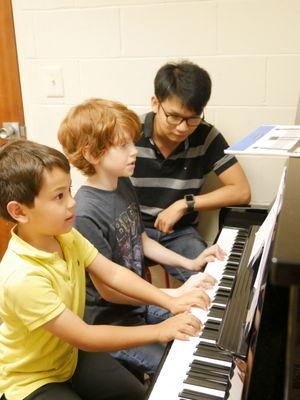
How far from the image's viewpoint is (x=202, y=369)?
33.0 inches

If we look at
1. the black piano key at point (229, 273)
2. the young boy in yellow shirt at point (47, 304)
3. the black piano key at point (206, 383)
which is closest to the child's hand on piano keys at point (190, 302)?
the young boy in yellow shirt at point (47, 304)

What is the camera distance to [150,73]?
1.84m

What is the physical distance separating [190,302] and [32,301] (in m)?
0.37

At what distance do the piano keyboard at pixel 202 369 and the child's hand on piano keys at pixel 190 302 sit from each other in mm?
17

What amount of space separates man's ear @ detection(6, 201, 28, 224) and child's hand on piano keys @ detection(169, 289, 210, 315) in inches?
15.9

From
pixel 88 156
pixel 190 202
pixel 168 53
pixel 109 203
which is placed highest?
pixel 168 53

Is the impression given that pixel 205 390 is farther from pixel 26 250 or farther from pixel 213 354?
pixel 26 250

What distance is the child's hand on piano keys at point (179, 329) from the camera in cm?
93

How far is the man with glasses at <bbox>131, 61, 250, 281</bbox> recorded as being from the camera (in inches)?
66.0

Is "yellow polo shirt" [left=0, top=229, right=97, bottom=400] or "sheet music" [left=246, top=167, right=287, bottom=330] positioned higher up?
"sheet music" [left=246, top=167, right=287, bottom=330]

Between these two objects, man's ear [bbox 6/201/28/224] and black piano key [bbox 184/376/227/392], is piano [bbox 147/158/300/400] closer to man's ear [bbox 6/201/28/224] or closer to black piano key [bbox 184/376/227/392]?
black piano key [bbox 184/376/227/392]

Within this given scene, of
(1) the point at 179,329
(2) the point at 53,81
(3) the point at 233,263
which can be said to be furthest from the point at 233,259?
(2) the point at 53,81

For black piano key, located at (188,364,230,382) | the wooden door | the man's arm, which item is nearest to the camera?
black piano key, located at (188,364,230,382)

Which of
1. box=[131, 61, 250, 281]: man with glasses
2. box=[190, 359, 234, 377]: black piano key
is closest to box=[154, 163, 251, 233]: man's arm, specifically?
box=[131, 61, 250, 281]: man with glasses
